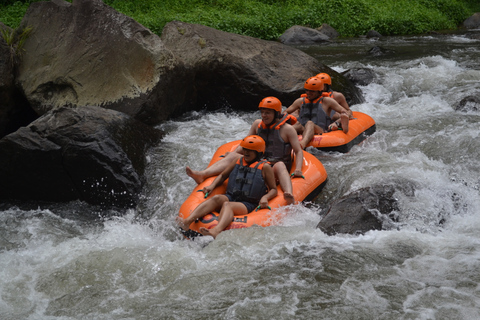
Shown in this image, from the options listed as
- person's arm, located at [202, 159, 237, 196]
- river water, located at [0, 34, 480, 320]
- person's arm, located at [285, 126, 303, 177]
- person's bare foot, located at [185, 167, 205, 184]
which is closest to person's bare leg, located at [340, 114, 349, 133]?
river water, located at [0, 34, 480, 320]

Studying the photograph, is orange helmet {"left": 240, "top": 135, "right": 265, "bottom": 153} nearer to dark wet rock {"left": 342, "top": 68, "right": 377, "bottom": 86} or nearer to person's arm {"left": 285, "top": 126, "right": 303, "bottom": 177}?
person's arm {"left": 285, "top": 126, "right": 303, "bottom": 177}

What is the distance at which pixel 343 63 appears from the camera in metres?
13.0

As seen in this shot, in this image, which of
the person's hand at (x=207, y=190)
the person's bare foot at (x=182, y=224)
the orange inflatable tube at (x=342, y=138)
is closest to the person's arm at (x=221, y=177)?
the person's hand at (x=207, y=190)

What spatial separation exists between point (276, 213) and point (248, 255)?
0.71 metres

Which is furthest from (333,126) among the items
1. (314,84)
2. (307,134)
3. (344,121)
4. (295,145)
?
(295,145)

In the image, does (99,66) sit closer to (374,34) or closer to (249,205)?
(249,205)

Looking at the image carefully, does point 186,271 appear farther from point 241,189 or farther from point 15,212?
point 15,212

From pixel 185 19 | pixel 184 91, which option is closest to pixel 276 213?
pixel 184 91

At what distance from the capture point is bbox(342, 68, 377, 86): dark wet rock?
1094 cm

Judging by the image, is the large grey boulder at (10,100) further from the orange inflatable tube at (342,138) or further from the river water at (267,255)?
the orange inflatable tube at (342,138)

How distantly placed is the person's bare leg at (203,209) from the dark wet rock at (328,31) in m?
12.8

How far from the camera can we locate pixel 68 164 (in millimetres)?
6359

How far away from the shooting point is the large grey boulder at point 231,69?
912cm

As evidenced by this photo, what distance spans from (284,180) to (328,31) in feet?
41.4
